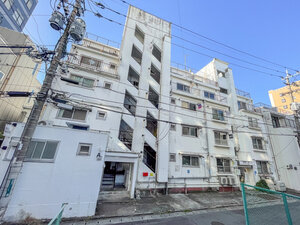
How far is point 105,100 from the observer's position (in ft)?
35.7

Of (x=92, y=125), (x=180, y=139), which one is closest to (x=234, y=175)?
(x=180, y=139)

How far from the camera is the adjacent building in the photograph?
16453 millimetres

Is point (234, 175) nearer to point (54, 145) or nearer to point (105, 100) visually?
point (105, 100)

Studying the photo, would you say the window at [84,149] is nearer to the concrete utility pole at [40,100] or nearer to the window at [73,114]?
the concrete utility pole at [40,100]

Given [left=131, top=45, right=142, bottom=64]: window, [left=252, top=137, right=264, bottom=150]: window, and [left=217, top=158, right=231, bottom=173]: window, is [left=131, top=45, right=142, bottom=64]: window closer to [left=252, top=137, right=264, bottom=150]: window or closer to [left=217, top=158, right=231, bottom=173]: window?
[left=217, top=158, right=231, bottom=173]: window

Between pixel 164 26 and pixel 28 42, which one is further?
pixel 164 26

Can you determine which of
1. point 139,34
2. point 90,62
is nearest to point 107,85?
point 90,62

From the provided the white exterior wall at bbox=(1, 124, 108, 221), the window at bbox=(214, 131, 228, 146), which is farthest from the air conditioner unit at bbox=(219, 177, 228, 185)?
the white exterior wall at bbox=(1, 124, 108, 221)

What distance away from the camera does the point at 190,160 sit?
1280 centimetres

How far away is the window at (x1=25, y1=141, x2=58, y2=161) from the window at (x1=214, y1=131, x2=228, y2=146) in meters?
15.4

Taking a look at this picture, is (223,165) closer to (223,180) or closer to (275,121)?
(223,180)

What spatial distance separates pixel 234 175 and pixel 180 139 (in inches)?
295

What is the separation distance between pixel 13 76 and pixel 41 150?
12.7m

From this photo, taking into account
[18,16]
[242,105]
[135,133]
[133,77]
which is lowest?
[135,133]
